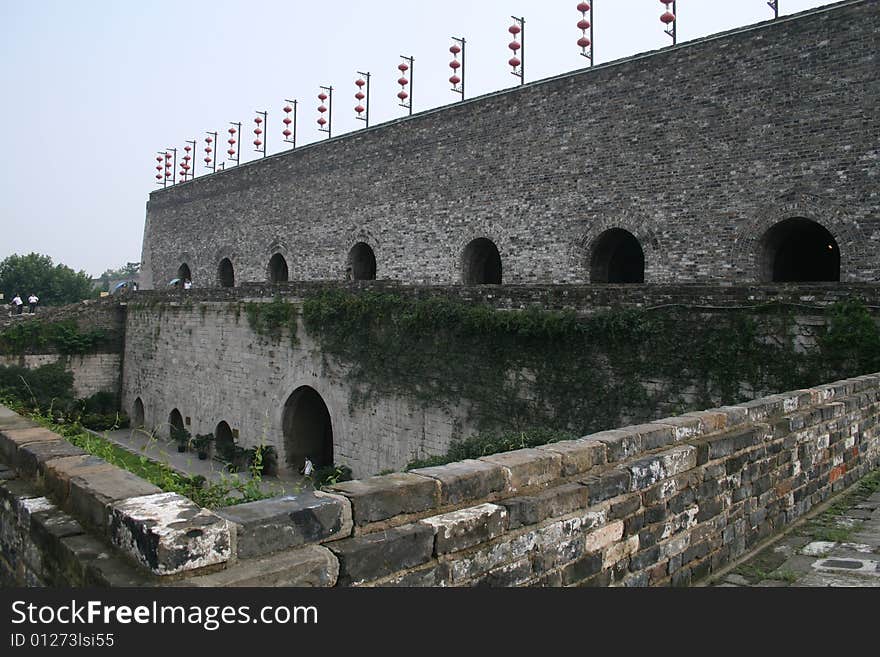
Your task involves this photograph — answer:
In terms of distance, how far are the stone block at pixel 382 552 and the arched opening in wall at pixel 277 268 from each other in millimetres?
21417

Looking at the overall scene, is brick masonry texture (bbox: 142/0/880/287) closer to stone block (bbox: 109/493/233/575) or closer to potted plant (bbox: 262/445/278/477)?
potted plant (bbox: 262/445/278/477)

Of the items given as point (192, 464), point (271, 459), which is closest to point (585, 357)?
point (271, 459)

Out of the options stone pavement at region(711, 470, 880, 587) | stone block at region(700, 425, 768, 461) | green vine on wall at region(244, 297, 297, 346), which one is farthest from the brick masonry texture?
stone block at region(700, 425, 768, 461)

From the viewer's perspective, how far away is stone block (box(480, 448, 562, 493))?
3.40 meters

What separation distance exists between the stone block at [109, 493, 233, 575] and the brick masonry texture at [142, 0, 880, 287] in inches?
441

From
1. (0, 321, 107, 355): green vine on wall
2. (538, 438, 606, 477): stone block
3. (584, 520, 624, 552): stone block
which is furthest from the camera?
(0, 321, 107, 355): green vine on wall

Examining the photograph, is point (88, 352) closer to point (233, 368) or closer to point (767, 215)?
point (233, 368)

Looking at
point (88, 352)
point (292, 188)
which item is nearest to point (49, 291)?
point (88, 352)

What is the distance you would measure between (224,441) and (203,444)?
0.69 metres

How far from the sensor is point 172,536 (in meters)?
2.35

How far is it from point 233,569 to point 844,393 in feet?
20.8

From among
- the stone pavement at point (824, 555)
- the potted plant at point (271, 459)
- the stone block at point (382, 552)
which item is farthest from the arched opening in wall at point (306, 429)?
the stone block at point (382, 552)

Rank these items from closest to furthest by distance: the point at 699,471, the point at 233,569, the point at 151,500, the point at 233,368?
the point at 233,569
the point at 151,500
the point at 699,471
the point at 233,368

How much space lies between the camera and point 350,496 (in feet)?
9.10
